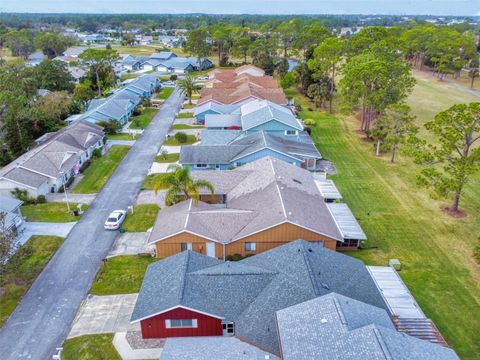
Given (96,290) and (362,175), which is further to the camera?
(362,175)

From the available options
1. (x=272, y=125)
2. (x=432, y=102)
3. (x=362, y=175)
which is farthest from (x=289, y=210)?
(x=432, y=102)

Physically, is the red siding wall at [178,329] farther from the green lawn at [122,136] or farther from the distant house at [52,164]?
the green lawn at [122,136]

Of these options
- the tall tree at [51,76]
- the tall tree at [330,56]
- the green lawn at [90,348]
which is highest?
the tall tree at [330,56]

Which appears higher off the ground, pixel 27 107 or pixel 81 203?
pixel 27 107

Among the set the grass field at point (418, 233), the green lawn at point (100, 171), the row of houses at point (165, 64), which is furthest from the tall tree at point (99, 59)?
the grass field at point (418, 233)

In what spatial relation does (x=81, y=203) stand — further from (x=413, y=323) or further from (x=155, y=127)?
(x=413, y=323)

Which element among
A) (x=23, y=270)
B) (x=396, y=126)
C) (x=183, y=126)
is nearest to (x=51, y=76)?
(x=183, y=126)
